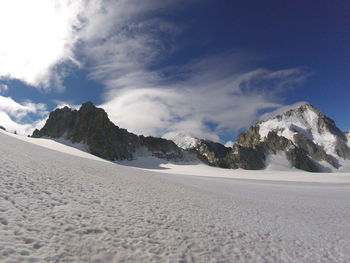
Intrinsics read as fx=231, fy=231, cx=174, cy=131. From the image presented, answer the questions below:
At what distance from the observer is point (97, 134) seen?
3920 inches

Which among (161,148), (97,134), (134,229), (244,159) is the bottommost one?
(134,229)

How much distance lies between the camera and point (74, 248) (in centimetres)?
472

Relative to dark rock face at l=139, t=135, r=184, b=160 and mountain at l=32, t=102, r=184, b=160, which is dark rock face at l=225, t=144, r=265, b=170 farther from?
mountain at l=32, t=102, r=184, b=160

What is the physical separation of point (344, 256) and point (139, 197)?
24.3ft

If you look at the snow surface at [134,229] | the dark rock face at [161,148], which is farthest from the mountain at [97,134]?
the snow surface at [134,229]

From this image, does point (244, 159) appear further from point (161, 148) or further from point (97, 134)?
point (97, 134)

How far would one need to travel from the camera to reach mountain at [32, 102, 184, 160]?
323ft

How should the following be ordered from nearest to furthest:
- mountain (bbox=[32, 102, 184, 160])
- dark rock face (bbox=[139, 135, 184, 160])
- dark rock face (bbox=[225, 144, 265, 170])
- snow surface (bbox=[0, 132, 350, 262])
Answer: snow surface (bbox=[0, 132, 350, 262]) → mountain (bbox=[32, 102, 184, 160]) → dark rock face (bbox=[139, 135, 184, 160]) → dark rock face (bbox=[225, 144, 265, 170])

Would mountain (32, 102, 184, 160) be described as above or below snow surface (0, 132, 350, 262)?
above

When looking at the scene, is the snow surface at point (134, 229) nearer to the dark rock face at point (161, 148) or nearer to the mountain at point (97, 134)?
the mountain at point (97, 134)

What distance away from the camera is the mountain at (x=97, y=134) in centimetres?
9831

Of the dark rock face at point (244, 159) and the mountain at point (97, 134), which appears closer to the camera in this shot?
the mountain at point (97, 134)

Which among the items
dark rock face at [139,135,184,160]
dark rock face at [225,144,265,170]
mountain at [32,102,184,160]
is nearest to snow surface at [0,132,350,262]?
mountain at [32,102,184,160]

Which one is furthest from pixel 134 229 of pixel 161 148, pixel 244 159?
pixel 244 159
